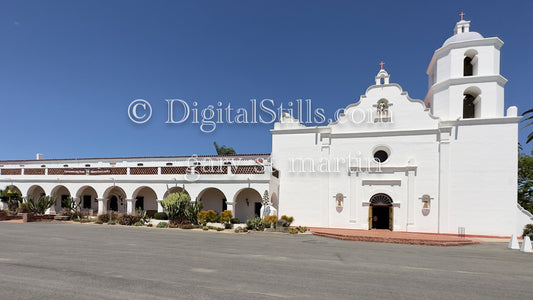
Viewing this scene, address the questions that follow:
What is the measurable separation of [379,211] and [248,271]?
1517cm

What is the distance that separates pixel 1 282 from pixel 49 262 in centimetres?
213

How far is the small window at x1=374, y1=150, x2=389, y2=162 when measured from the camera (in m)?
20.8

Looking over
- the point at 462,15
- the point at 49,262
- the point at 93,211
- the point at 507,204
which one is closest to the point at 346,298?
the point at 49,262

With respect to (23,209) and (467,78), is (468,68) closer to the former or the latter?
(467,78)

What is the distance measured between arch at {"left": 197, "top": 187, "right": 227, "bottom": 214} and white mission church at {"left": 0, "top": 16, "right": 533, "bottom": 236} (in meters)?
1.83

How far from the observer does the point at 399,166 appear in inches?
789

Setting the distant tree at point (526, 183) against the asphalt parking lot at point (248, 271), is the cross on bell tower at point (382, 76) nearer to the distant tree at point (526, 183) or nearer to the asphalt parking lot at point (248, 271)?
the asphalt parking lot at point (248, 271)

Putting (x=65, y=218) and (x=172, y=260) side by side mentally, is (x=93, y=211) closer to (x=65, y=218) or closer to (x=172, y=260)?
(x=65, y=218)

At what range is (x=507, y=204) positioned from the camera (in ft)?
59.9

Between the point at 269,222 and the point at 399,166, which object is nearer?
the point at 269,222

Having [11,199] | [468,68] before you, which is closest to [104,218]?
[11,199]

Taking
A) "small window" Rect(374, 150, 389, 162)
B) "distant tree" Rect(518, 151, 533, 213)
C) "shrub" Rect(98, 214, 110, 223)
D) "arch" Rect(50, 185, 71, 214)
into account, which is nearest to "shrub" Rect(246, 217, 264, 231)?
"small window" Rect(374, 150, 389, 162)

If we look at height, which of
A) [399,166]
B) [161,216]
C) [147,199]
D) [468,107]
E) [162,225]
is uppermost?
[468,107]

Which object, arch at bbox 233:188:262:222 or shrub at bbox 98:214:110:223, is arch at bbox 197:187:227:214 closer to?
arch at bbox 233:188:262:222
